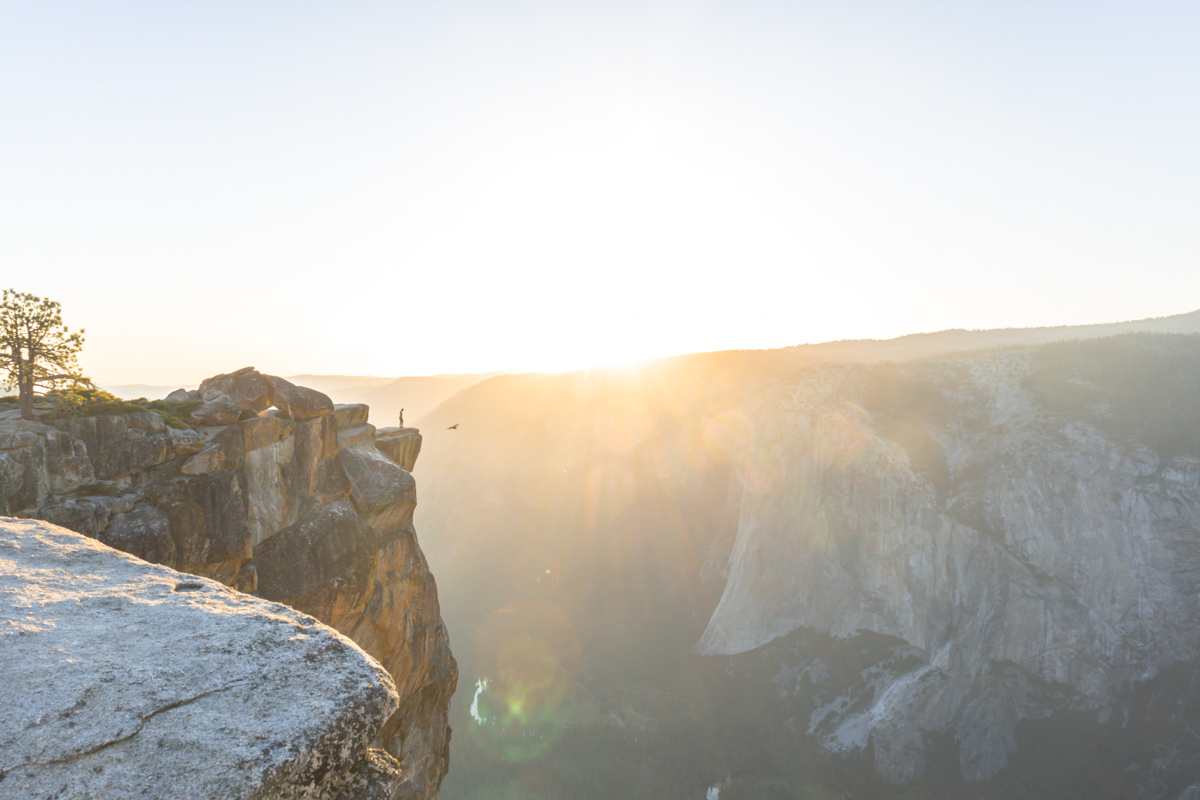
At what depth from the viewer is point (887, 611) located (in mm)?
46906

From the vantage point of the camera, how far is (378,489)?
22062 millimetres

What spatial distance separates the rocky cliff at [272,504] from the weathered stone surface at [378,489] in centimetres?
5

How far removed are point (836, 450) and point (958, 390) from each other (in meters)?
13.0

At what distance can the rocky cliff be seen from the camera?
15117 millimetres

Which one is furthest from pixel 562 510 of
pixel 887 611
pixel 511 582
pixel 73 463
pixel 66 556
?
pixel 66 556

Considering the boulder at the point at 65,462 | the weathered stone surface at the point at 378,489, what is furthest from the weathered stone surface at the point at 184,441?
the weathered stone surface at the point at 378,489

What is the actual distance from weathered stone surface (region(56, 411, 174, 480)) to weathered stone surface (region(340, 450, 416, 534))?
20.4 feet

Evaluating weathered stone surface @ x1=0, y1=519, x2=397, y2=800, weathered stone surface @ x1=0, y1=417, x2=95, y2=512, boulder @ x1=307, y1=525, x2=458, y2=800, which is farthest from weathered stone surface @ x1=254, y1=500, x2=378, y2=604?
weathered stone surface @ x1=0, y1=519, x2=397, y2=800

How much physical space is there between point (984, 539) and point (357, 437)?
45971 millimetres

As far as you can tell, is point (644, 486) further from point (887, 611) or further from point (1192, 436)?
point (1192, 436)

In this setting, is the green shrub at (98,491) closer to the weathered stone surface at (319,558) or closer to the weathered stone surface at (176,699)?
the weathered stone surface at (319,558)

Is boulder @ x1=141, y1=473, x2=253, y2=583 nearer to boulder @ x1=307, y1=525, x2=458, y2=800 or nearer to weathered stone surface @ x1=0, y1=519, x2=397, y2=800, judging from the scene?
boulder @ x1=307, y1=525, x2=458, y2=800

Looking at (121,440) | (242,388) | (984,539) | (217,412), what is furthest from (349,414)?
(984,539)

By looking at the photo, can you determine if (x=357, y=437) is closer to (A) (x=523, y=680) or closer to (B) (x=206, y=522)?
(B) (x=206, y=522)
